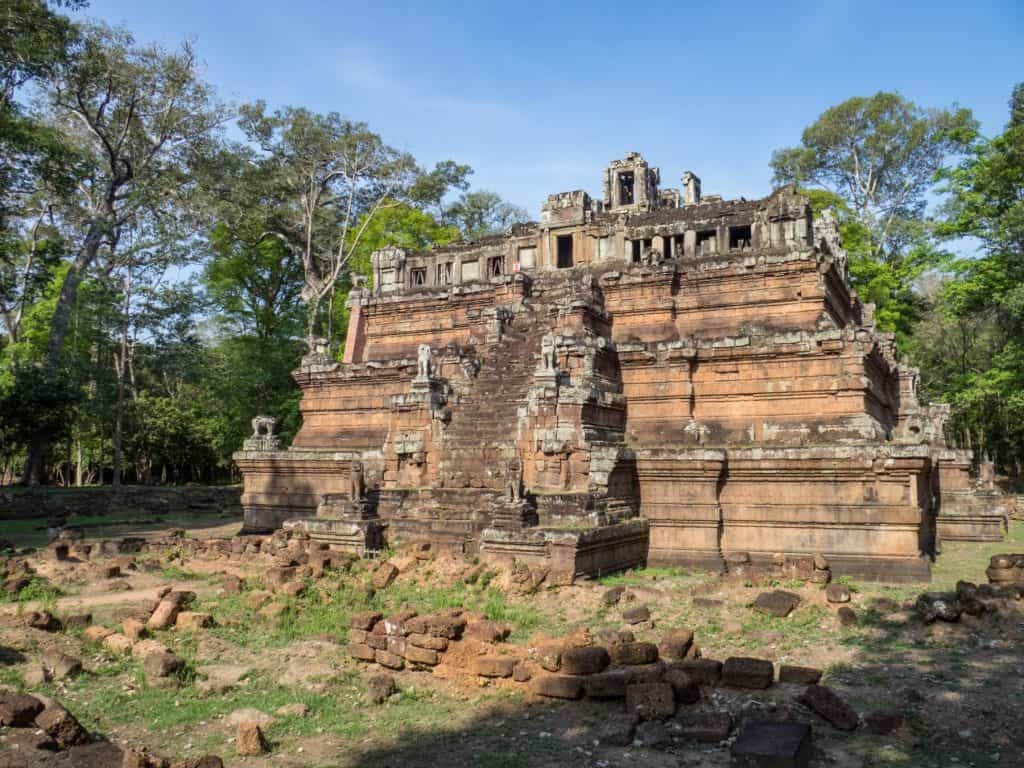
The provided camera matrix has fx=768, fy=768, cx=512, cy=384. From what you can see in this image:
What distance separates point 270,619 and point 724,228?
16.7m

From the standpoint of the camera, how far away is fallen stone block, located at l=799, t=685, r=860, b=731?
7.14 meters

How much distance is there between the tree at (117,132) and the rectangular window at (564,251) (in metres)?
19.2

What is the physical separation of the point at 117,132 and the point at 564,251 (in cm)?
2276

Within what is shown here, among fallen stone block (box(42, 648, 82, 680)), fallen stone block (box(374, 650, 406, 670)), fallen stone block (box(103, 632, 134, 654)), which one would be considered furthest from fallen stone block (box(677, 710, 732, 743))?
fallen stone block (box(103, 632, 134, 654))

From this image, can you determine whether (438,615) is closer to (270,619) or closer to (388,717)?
(388,717)

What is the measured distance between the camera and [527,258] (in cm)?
2547

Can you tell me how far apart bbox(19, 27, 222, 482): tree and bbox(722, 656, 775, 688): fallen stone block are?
28.3 meters

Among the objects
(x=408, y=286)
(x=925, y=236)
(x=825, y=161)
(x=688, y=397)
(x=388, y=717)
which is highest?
(x=825, y=161)

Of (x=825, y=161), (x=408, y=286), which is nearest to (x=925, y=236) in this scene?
(x=825, y=161)

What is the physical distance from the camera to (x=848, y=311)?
74.3ft

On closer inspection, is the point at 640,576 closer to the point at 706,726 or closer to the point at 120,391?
the point at 706,726

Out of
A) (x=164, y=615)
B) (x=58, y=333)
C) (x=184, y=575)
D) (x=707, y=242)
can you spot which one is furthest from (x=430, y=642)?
(x=58, y=333)

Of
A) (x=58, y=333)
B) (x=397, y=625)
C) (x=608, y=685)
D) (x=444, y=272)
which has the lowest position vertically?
(x=608, y=685)

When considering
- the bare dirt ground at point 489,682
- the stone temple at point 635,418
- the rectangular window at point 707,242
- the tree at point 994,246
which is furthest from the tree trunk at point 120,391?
the tree at point 994,246
